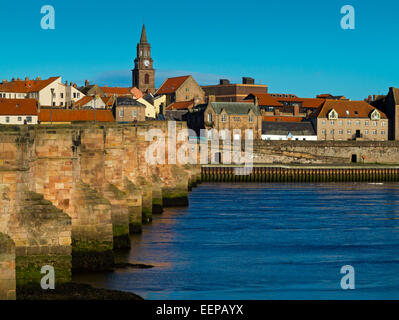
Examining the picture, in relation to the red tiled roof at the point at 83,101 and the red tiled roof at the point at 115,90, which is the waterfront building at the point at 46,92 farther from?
the red tiled roof at the point at 115,90

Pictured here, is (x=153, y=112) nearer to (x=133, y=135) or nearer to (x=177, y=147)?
(x=177, y=147)

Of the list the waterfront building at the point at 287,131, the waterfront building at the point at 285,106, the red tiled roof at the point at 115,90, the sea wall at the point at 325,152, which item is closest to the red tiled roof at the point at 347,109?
the waterfront building at the point at 287,131

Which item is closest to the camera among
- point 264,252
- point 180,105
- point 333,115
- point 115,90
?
point 264,252

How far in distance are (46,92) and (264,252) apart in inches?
4963

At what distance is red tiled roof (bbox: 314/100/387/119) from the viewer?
151 metres

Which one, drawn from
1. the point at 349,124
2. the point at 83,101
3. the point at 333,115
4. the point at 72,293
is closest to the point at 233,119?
the point at 333,115

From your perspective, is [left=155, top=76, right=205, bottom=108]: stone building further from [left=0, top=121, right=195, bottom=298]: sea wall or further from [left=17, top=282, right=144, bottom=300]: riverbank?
[left=17, top=282, right=144, bottom=300]: riverbank

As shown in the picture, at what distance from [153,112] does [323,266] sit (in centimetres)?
12414

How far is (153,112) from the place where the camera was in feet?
518

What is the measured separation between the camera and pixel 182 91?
625 feet

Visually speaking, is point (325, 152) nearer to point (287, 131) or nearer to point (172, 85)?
point (287, 131)

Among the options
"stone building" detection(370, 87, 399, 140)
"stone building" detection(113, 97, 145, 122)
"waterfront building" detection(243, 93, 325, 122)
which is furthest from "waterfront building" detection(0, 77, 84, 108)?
"stone building" detection(370, 87, 399, 140)

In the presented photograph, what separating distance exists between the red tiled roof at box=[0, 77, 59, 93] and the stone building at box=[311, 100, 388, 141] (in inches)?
2190

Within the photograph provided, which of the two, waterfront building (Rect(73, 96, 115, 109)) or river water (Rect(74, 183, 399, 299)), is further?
waterfront building (Rect(73, 96, 115, 109))
